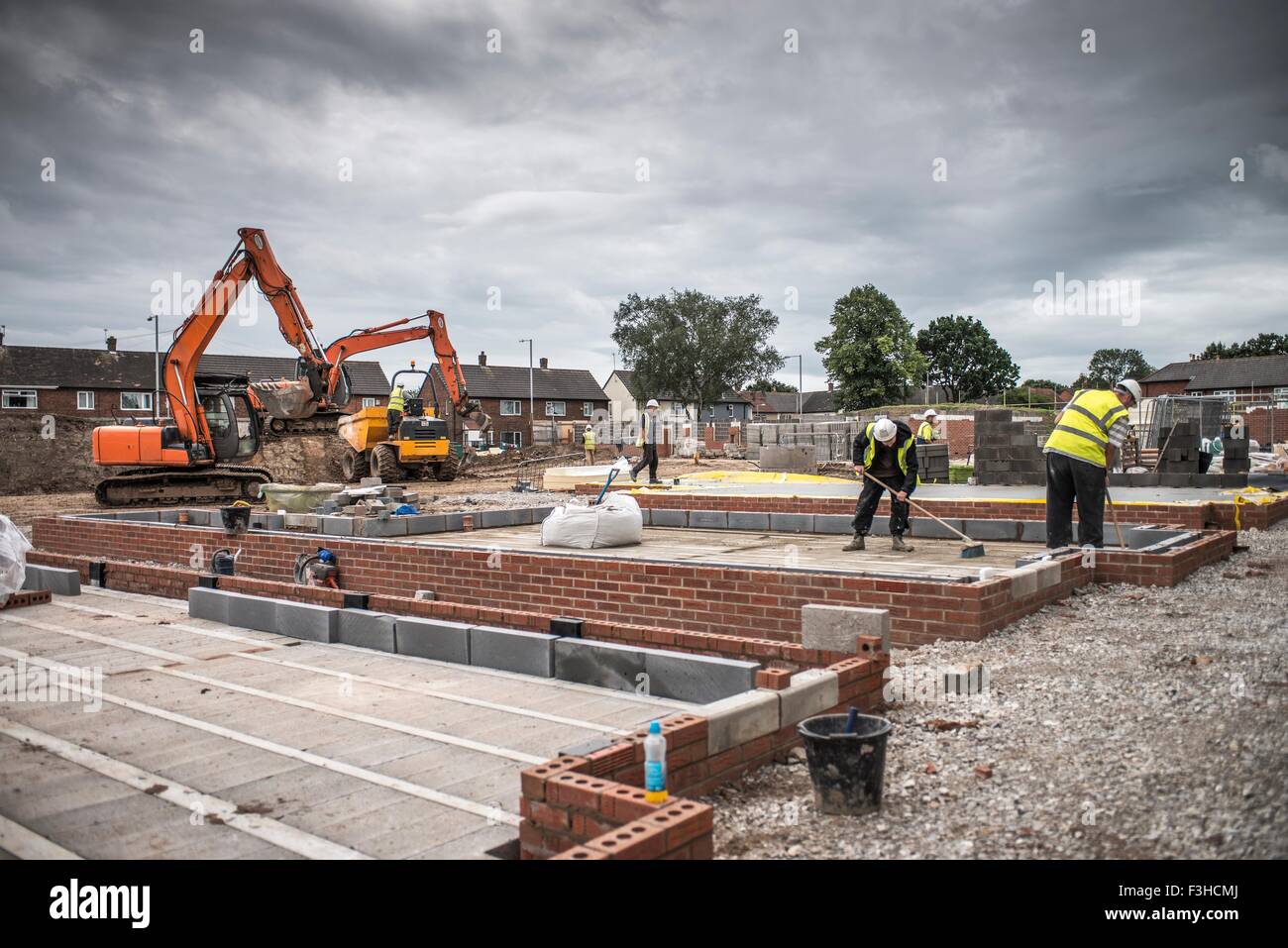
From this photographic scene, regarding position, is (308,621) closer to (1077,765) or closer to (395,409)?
(1077,765)

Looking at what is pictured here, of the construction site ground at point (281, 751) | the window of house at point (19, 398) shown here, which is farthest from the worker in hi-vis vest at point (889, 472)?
the window of house at point (19, 398)

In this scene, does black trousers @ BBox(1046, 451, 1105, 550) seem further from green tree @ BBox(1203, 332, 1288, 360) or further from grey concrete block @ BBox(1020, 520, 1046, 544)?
green tree @ BBox(1203, 332, 1288, 360)

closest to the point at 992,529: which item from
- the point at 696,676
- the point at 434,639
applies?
the point at 696,676

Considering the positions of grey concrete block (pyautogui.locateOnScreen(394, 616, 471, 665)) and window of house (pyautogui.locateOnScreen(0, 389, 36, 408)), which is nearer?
grey concrete block (pyautogui.locateOnScreen(394, 616, 471, 665))

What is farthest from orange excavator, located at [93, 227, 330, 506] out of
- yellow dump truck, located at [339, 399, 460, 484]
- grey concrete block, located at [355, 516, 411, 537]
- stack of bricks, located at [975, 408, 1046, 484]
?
stack of bricks, located at [975, 408, 1046, 484]

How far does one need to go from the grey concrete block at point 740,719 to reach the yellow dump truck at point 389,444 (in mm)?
19204

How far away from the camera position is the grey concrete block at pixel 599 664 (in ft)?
16.6

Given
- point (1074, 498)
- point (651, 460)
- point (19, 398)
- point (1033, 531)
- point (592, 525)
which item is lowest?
point (1033, 531)

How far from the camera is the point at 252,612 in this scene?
23.7 ft

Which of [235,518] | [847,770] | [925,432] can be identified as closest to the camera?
[847,770]

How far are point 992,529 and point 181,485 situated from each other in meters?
16.3

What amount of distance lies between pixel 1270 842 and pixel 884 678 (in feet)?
6.82

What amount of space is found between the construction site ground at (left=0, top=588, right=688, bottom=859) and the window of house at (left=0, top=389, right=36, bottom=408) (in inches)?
1738

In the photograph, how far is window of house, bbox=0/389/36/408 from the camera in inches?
1663
